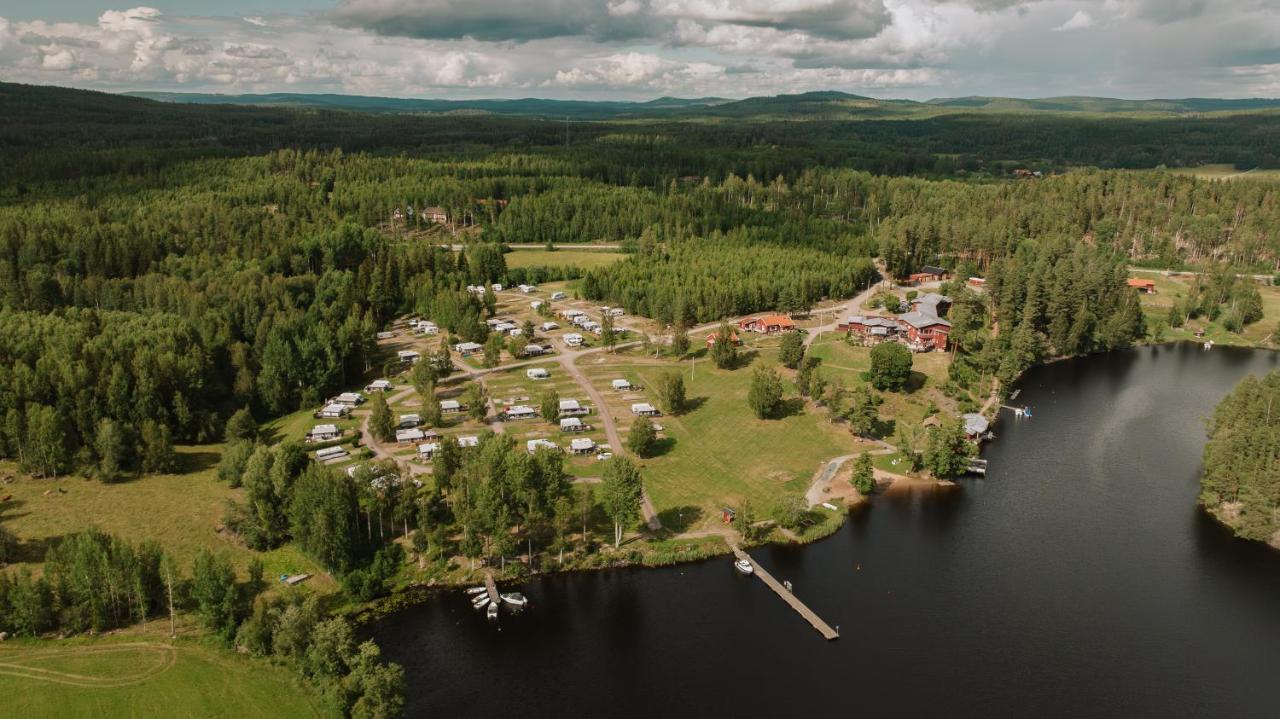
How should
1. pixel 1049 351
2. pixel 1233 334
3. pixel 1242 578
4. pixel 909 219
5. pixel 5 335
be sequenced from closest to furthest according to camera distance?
pixel 1242 578 → pixel 5 335 → pixel 1049 351 → pixel 1233 334 → pixel 909 219

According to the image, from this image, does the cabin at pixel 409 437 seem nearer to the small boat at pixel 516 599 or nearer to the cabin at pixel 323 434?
the cabin at pixel 323 434

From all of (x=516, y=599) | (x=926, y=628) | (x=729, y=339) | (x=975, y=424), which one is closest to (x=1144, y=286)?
(x=975, y=424)

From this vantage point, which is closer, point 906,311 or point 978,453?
point 978,453

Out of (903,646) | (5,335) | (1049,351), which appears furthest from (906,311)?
(5,335)

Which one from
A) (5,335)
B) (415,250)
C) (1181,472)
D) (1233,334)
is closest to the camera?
(1181,472)

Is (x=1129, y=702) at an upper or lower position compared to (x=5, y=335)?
lower

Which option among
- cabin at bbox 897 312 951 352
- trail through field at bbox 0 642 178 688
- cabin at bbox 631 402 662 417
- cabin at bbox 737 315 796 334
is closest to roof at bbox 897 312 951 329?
cabin at bbox 897 312 951 352

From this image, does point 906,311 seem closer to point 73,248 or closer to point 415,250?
point 415,250

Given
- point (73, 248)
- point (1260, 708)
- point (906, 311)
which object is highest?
point (73, 248)
